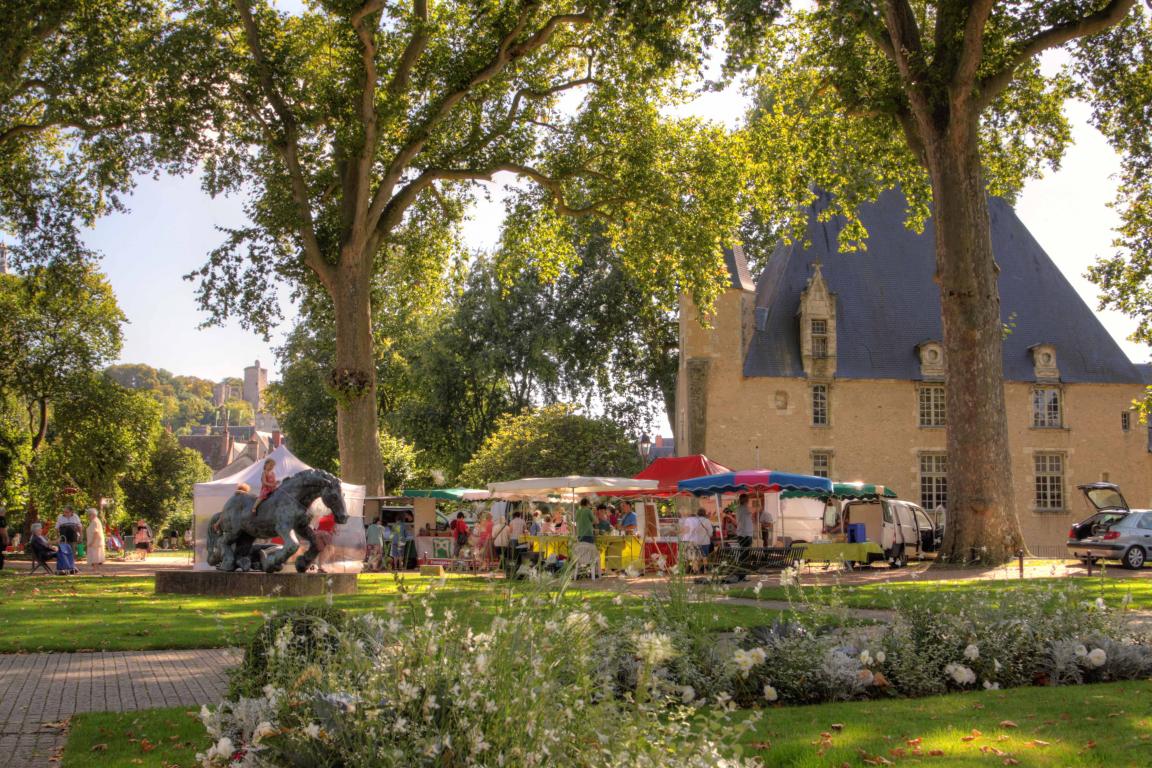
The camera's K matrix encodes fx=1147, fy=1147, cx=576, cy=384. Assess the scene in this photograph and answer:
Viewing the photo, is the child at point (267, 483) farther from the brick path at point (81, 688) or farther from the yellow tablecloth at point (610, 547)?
the brick path at point (81, 688)

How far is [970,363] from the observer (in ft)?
76.4

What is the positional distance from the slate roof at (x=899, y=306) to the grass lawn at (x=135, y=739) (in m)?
40.1

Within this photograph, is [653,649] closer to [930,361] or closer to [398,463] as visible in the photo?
[930,361]

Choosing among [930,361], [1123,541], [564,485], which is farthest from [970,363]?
[930,361]

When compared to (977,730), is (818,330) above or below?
above

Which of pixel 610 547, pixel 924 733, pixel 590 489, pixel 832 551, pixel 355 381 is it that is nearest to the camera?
pixel 924 733

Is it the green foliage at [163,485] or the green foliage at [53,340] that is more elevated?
the green foliage at [53,340]

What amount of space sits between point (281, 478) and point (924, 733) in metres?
18.4

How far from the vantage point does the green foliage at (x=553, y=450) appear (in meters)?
47.2

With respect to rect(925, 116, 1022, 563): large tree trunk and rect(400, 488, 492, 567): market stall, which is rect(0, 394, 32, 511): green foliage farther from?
rect(925, 116, 1022, 563): large tree trunk

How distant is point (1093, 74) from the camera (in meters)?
26.5

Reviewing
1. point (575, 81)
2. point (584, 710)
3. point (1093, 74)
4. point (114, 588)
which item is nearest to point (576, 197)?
point (575, 81)

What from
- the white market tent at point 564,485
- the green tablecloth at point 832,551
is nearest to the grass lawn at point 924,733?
the white market tent at point 564,485

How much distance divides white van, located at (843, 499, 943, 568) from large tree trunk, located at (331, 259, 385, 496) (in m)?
13.0
